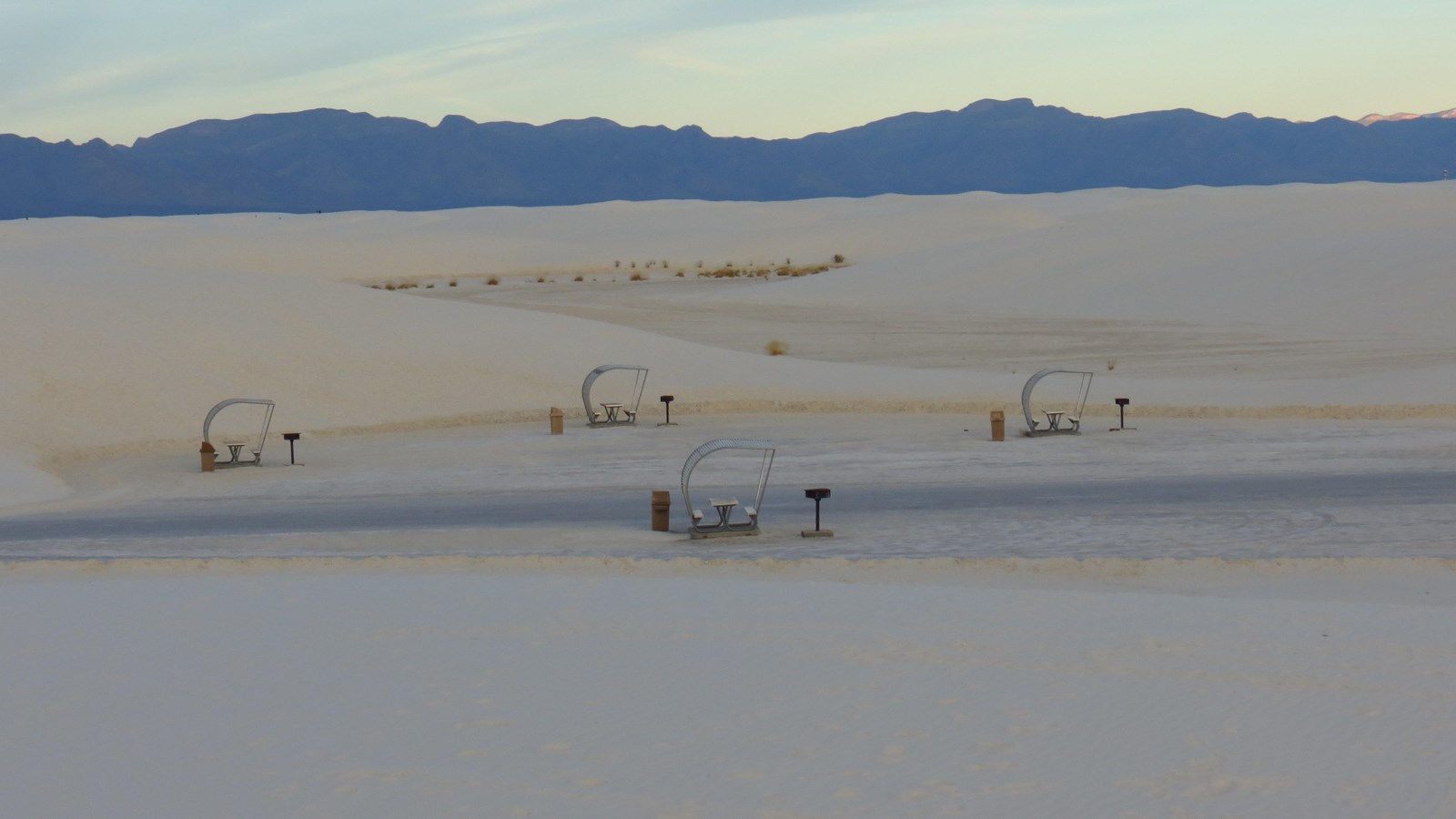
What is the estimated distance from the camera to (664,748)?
25.0ft

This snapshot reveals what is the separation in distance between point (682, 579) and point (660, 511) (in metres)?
2.91

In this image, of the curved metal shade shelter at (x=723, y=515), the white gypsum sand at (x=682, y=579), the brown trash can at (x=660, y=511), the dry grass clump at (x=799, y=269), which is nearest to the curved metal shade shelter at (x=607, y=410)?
the white gypsum sand at (x=682, y=579)

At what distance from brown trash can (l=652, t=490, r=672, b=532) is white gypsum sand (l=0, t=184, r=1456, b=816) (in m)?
0.25

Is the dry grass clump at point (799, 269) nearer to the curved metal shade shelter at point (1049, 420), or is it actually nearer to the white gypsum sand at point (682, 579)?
the white gypsum sand at point (682, 579)

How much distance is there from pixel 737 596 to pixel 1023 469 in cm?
835

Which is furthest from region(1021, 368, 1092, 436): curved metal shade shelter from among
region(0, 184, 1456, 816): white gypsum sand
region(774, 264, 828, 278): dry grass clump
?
region(774, 264, 828, 278): dry grass clump

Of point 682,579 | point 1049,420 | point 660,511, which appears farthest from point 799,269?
point 682,579

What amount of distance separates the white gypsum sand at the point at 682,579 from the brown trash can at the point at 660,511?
0.25 metres

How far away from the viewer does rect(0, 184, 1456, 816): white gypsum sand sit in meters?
7.32

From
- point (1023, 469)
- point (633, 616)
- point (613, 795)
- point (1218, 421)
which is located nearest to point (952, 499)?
point (1023, 469)

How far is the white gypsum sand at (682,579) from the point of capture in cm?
732

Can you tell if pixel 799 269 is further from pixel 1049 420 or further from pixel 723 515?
pixel 723 515

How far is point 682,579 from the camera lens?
477 inches

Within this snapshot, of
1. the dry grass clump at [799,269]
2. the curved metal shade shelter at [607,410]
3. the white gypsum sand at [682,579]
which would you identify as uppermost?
the dry grass clump at [799,269]
